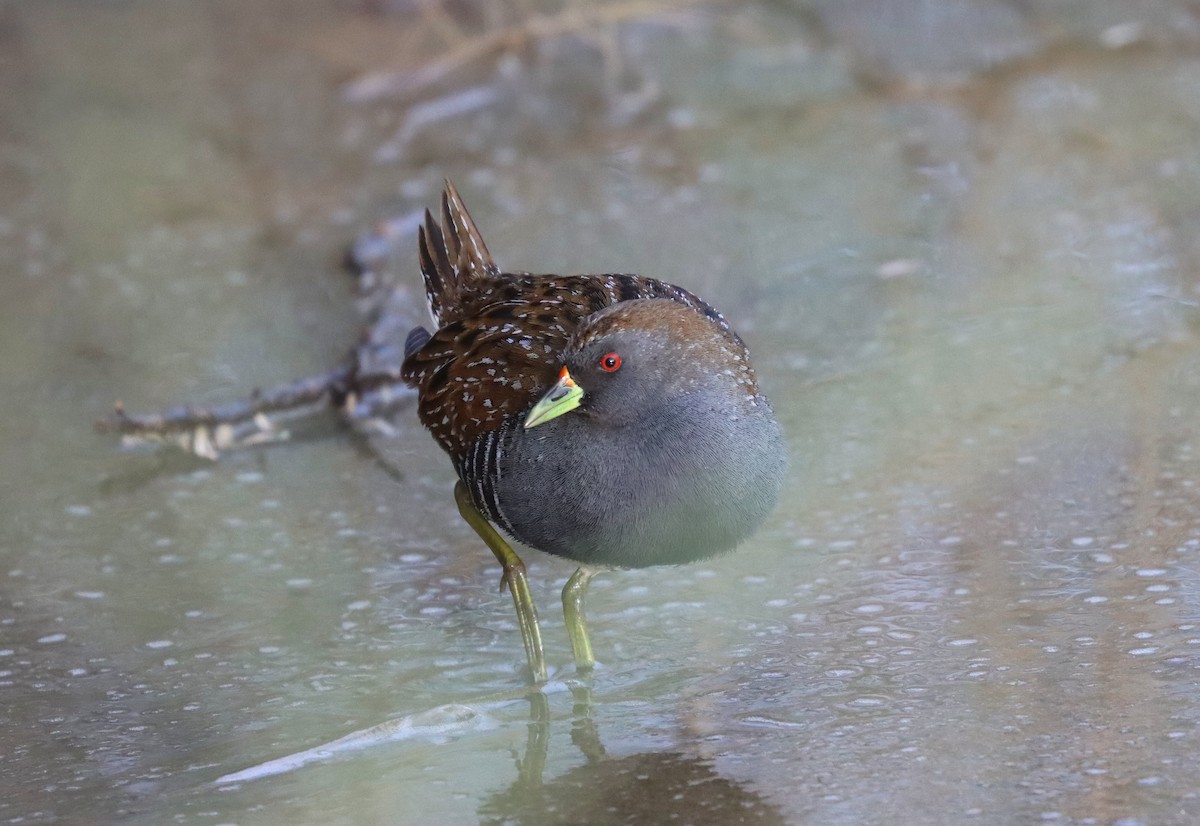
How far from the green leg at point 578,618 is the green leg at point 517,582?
0.07 m

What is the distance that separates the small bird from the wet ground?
287 millimetres

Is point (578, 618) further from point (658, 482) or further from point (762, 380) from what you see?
point (762, 380)

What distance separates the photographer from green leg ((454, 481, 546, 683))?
3.23 metres

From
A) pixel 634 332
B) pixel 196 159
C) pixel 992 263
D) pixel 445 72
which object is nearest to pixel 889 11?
pixel 445 72

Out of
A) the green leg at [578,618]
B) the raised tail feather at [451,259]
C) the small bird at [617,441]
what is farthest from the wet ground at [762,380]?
the raised tail feather at [451,259]

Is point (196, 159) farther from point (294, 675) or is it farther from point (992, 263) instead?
point (294, 675)

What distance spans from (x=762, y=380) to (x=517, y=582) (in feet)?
4.86

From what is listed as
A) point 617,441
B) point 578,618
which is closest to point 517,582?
point 578,618

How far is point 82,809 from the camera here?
2.70 meters

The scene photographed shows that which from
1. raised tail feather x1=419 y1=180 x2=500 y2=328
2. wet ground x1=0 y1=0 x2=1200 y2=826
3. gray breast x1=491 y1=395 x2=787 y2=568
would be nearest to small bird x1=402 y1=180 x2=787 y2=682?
gray breast x1=491 y1=395 x2=787 y2=568

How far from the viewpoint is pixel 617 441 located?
10.0 feet

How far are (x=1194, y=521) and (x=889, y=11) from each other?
15.7 ft

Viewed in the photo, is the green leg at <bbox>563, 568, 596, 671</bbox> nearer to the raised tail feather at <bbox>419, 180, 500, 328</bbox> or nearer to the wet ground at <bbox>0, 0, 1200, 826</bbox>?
the wet ground at <bbox>0, 0, 1200, 826</bbox>

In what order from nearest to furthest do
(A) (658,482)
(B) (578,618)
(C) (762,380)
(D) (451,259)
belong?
(A) (658,482) → (B) (578,618) → (D) (451,259) → (C) (762,380)
